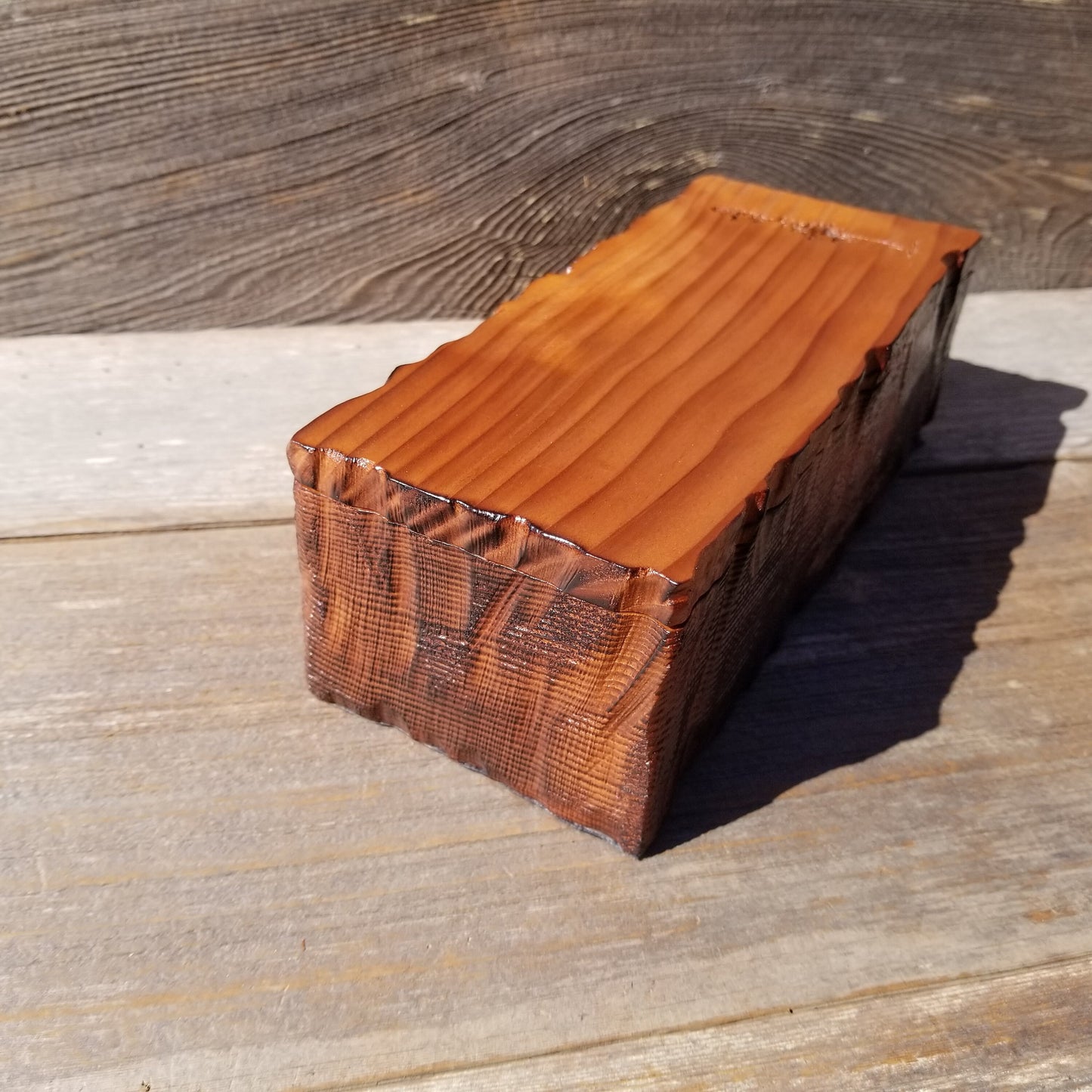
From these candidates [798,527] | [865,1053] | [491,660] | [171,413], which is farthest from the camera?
[171,413]

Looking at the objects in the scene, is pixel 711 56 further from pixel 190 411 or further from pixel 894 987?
pixel 894 987

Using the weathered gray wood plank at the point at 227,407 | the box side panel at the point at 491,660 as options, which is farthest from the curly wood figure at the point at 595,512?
the weathered gray wood plank at the point at 227,407

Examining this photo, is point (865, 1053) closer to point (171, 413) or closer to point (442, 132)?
point (171, 413)

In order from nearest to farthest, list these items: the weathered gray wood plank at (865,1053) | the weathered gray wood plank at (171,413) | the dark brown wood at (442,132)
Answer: the weathered gray wood plank at (865,1053)
the weathered gray wood plank at (171,413)
the dark brown wood at (442,132)

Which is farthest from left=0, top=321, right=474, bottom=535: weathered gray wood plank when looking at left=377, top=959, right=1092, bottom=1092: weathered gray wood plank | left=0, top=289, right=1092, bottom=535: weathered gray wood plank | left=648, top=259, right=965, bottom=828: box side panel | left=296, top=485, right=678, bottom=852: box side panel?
left=377, top=959, right=1092, bottom=1092: weathered gray wood plank

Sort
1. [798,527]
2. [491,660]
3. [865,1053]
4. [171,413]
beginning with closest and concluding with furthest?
[865,1053]
[491,660]
[798,527]
[171,413]

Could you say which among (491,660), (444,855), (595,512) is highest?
(595,512)

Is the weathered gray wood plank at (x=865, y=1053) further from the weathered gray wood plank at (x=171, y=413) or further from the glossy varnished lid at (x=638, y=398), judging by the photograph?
the weathered gray wood plank at (x=171, y=413)

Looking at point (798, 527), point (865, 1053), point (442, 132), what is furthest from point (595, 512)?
point (442, 132)
